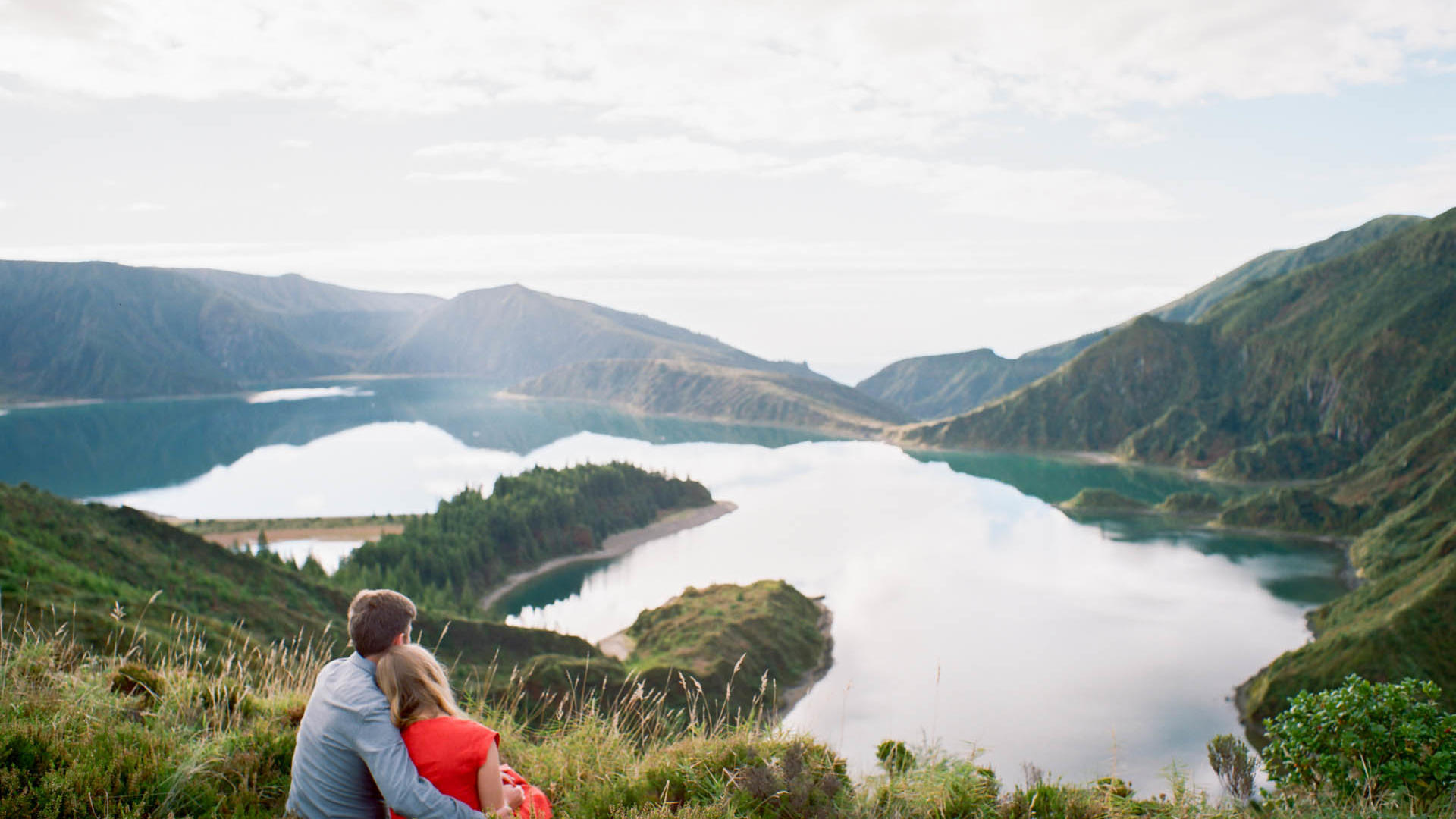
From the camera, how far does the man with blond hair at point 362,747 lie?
5.08m

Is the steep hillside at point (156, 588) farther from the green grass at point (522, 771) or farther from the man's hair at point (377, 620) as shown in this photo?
the man's hair at point (377, 620)

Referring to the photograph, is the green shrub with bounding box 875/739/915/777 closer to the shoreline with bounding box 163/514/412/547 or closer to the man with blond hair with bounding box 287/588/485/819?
the man with blond hair with bounding box 287/588/485/819

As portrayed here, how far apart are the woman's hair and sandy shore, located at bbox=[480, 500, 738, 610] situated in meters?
56.3

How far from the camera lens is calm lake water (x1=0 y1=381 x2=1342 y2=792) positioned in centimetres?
4134

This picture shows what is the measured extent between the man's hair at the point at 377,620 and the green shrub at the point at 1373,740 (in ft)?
35.5

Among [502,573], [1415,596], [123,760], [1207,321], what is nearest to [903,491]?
[502,573]

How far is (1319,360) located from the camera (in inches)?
5566

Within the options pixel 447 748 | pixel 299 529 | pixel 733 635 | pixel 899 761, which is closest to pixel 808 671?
pixel 733 635

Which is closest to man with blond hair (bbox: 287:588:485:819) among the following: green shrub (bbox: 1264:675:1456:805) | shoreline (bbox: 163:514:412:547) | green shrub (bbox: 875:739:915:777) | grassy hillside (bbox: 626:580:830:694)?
green shrub (bbox: 875:739:915:777)

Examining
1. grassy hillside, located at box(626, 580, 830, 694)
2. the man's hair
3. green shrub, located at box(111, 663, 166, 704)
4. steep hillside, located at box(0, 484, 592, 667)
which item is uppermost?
Result: the man's hair

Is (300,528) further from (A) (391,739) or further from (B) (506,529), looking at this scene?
(A) (391,739)

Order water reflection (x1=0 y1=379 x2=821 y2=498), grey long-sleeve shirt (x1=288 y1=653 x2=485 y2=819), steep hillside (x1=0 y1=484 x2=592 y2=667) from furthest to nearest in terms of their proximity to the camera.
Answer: water reflection (x1=0 y1=379 x2=821 y2=498) → steep hillside (x1=0 y1=484 x2=592 y2=667) → grey long-sleeve shirt (x1=288 y1=653 x2=485 y2=819)

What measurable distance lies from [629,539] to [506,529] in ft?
50.9

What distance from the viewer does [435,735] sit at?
16.9ft
